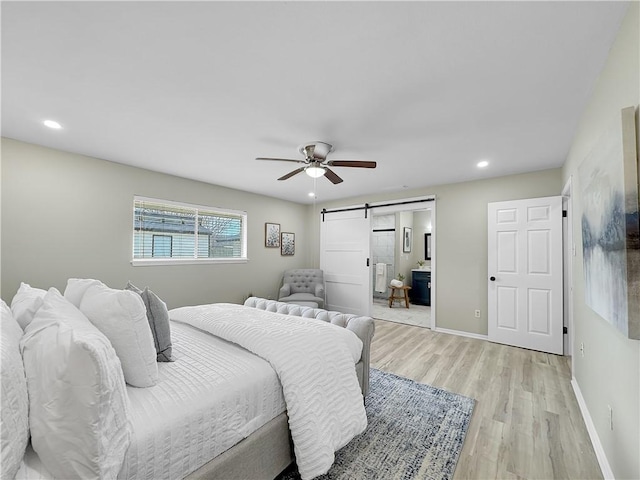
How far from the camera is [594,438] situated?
1.82 metres

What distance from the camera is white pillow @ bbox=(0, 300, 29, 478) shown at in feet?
2.56

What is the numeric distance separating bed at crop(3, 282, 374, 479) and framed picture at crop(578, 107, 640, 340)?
142cm

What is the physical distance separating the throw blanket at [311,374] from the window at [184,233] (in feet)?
7.73

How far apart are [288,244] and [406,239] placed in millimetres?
3269

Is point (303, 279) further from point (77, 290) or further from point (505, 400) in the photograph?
point (77, 290)

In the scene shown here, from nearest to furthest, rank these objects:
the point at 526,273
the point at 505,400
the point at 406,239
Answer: the point at 505,400 → the point at 526,273 → the point at 406,239

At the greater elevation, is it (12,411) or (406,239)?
(406,239)

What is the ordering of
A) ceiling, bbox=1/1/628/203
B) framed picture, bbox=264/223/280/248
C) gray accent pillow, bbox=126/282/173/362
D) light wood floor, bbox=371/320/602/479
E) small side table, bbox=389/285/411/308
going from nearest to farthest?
ceiling, bbox=1/1/628/203 → gray accent pillow, bbox=126/282/173/362 → light wood floor, bbox=371/320/602/479 → framed picture, bbox=264/223/280/248 → small side table, bbox=389/285/411/308

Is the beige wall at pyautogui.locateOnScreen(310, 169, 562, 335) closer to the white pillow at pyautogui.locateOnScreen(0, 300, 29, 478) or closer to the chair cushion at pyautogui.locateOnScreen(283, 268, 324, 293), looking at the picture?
the chair cushion at pyautogui.locateOnScreen(283, 268, 324, 293)

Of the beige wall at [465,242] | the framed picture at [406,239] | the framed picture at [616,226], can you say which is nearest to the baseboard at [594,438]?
the framed picture at [616,226]

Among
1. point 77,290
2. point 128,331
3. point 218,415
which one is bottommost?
point 218,415

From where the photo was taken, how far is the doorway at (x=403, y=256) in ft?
21.9

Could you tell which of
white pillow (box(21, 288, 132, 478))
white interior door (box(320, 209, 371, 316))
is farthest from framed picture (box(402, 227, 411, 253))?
white pillow (box(21, 288, 132, 478))

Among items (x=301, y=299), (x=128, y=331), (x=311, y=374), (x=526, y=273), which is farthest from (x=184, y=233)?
(x=526, y=273)
